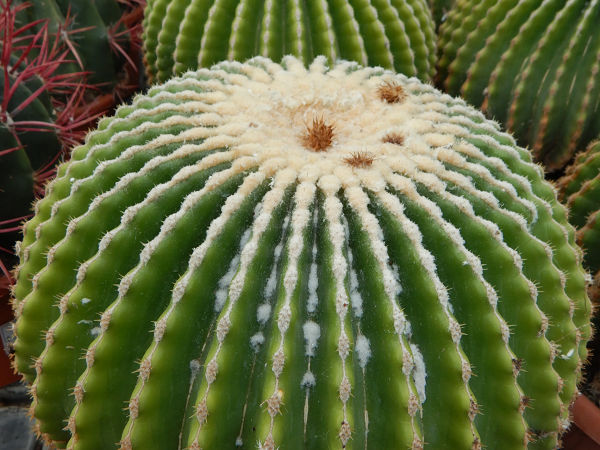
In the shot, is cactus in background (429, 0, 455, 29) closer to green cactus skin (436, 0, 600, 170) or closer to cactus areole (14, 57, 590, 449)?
green cactus skin (436, 0, 600, 170)

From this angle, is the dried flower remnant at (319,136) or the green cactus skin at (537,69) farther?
the green cactus skin at (537,69)

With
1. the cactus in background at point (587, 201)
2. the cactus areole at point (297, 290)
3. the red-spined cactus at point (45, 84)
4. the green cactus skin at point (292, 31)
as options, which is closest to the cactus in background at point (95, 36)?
the red-spined cactus at point (45, 84)

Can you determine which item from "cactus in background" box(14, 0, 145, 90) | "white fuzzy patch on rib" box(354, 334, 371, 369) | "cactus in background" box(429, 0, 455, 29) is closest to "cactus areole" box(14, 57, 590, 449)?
"white fuzzy patch on rib" box(354, 334, 371, 369)

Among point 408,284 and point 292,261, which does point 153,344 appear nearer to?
point 292,261

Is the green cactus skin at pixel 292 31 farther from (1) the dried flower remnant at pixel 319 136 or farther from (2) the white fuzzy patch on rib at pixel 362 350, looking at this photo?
(2) the white fuzzy patch on rib at pixel 362 350

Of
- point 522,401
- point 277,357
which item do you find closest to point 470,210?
point 522,401
